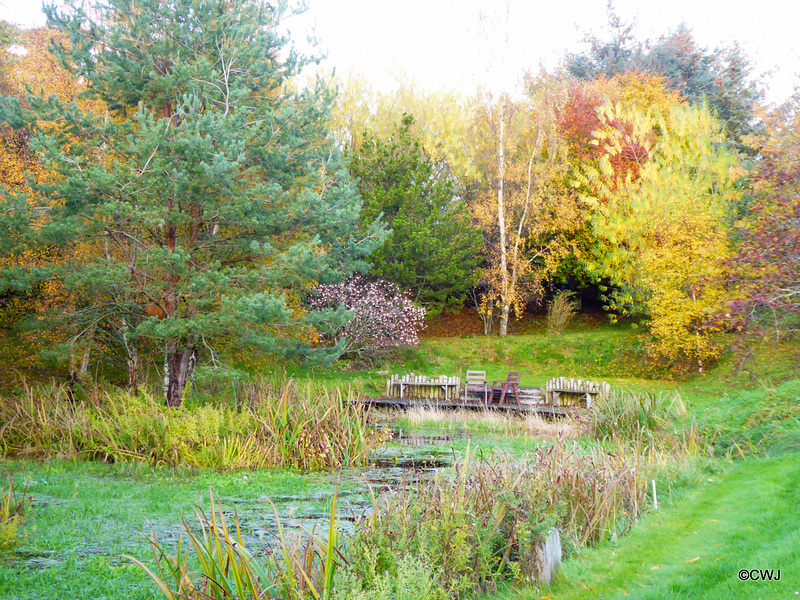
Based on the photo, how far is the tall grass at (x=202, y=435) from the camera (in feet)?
33.0

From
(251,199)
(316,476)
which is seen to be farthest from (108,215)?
(316,476)

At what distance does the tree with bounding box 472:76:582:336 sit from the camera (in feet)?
83.0

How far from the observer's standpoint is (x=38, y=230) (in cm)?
1217

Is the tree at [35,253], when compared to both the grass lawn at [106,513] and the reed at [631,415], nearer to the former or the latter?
the grass lawn at [106,513]

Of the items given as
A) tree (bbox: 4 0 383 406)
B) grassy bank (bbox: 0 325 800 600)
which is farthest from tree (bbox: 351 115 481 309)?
grassy bank (bbox: 0 325 800 600)

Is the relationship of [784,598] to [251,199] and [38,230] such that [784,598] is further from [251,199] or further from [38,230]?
[38,230]

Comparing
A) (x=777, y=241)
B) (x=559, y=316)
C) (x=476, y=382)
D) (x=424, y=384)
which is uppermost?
(x=777, y=241)

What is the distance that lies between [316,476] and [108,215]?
22.8ft

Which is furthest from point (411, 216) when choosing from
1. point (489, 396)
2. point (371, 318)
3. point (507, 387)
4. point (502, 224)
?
point (507, 387)

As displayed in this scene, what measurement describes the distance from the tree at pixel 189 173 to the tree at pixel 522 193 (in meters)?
11.1

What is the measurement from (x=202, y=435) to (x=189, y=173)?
18.5ft

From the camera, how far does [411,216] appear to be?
23188 mm

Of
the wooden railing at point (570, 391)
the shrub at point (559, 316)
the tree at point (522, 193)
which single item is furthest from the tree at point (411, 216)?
the wooden railing at point (570, 391)

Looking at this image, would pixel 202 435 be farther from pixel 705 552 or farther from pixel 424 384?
pixel 424 384
